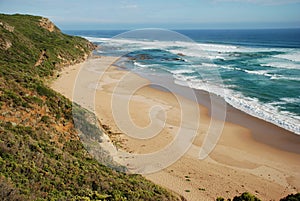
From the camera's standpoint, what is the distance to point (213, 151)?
46.0 feet

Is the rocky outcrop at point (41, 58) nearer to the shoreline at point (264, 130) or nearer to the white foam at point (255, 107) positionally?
the white foam at point (255, 107)

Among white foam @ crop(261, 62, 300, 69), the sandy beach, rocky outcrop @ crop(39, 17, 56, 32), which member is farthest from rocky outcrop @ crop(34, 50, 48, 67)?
white foam @ crop(261, 62, 300, 69)

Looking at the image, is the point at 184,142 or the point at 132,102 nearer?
the point at 184,142

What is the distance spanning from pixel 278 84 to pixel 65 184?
1058 inches

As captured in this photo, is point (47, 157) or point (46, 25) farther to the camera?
point (46, 25)

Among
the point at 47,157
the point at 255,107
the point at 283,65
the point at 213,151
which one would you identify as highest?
the point at 283,65

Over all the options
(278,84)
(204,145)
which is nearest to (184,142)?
(204,145)

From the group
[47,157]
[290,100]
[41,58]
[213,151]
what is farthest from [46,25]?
[47,157]

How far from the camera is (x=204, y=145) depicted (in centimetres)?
1455

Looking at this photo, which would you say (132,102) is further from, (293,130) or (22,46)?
(22,46)

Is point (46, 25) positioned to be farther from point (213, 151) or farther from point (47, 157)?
point (47, 157)

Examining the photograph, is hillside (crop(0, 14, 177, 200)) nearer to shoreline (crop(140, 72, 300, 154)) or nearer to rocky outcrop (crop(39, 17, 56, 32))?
shoreline (crop(140, 72, 300, 154))

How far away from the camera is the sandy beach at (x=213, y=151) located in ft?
35.6

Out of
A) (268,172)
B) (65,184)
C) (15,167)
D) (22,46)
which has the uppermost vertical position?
(22,46)
